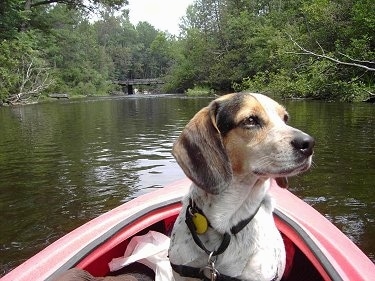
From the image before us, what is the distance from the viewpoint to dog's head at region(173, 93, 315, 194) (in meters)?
2.06

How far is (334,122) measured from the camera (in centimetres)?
1364

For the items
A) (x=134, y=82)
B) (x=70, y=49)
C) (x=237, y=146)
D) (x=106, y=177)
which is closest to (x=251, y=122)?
(x=237, y=146)

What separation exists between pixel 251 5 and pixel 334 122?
3699cm

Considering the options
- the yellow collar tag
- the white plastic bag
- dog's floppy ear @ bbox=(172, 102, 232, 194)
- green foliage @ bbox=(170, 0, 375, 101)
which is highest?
green foliage @ bbox=(170, 0, 375, 101)

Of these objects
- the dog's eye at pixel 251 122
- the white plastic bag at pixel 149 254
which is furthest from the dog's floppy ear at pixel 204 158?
the white plastic bag at pixel 149 254

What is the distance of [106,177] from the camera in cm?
770

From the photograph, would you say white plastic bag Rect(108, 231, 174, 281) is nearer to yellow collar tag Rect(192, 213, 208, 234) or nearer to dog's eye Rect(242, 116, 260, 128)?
yellow collar tag Rect(192, 213, 208, 234)

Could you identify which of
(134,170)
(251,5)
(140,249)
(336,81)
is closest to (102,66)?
(251,5)

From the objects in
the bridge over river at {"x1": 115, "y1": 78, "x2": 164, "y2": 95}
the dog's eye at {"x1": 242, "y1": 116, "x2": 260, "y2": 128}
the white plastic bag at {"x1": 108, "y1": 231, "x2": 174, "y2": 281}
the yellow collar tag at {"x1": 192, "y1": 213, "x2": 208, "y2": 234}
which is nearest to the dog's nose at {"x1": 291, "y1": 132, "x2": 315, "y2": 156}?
the dog's eye at {"x1": 242, "y1": 116, "x2": 260, "y2": 128}

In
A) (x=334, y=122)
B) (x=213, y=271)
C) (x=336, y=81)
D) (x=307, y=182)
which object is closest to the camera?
(x=213, y=271)

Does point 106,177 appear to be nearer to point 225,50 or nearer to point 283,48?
point 283,48

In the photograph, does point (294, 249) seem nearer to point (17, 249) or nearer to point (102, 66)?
point (17, 249)

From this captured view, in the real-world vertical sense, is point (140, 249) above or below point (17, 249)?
above

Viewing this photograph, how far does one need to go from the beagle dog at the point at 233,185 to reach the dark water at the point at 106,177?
285cm
